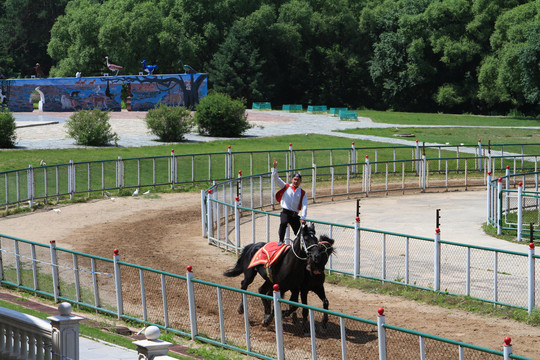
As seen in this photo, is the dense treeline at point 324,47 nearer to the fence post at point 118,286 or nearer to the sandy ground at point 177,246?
the sandy ground at point 177,246

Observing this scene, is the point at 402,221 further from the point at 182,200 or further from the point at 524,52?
the point at 524,52

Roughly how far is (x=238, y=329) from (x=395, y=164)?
2544cm

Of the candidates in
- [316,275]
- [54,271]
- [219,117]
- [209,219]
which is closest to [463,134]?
[219,117]

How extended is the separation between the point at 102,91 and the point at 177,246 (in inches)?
2004

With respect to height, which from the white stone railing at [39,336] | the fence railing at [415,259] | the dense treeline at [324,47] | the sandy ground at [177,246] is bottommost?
the sandy ground at [177,246]

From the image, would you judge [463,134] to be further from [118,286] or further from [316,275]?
[118,286]

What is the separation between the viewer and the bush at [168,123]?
52031 millimetres

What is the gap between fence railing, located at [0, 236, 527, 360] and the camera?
10830mm

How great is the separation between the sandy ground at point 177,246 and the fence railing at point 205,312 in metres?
2.99

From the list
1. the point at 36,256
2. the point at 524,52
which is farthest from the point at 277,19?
the point at 36,256

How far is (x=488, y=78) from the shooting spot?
263ft

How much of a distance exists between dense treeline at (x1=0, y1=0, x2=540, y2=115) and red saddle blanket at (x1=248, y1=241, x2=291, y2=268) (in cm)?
6376

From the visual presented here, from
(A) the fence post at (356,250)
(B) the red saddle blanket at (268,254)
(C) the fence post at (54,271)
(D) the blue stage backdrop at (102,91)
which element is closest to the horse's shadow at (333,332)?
(B) the red saddle blanket at (268,254)

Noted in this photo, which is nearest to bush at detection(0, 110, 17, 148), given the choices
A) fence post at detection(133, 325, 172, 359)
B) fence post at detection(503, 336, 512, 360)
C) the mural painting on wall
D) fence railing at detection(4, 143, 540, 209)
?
fence railing at detection(4, 143, 540, 209)
